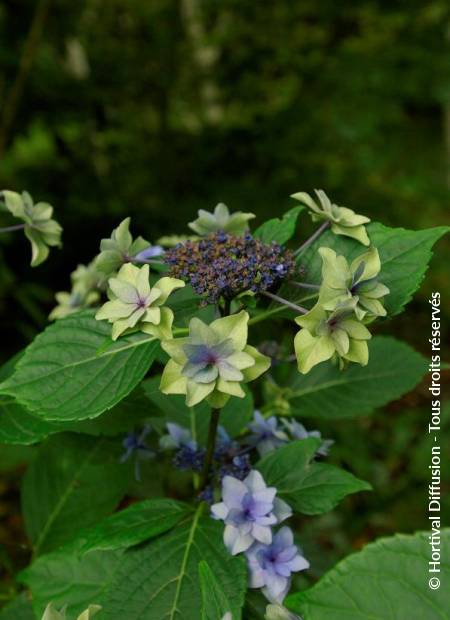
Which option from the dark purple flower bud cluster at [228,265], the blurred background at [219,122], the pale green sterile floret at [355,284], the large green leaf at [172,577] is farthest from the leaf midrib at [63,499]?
the blurred background at [219,122]

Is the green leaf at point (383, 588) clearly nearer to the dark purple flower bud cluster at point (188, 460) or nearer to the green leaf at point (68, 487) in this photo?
the dark purple flower bud cluster at point (188, 460)

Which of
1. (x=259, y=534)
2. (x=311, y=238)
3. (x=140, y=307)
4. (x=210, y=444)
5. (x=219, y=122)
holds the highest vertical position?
(x=219, y=122)

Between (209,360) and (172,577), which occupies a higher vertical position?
(209,360)

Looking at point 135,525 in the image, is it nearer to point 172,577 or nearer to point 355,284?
point 172,577

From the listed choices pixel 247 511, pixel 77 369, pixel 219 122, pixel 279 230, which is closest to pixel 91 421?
pixel 77 369

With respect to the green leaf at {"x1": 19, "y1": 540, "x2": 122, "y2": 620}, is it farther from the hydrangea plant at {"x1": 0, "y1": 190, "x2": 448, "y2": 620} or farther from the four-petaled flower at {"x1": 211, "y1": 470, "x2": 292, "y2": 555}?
the four-petaled flower at {"x1": 211, "y1": 470, "x2": 292, "y2": 555}

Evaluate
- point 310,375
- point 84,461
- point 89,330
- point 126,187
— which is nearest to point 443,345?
point 126,187
